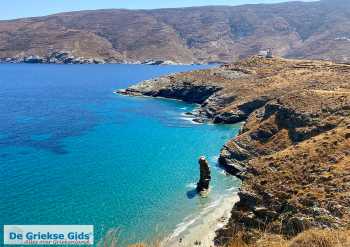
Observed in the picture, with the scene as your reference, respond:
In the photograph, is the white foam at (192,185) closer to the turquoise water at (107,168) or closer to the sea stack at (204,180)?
the turquoise water at (107,168)

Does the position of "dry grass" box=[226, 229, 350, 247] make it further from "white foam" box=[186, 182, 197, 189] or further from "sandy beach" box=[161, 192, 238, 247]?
"white foam" box=[186, 182, 197, 189]

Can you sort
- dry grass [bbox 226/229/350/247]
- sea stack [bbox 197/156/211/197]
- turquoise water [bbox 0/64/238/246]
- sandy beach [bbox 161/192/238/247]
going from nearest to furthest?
1. dry grass [bbox 226/229/350/247]
2. sandy beach [bbox 161/192/238/247]
3. turquoise water [bbox 0/64/238/246]
4. sea stack [bbox 197/156/211/197]

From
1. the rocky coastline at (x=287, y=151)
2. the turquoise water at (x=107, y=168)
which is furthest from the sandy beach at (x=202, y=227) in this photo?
the rocky coastline at (x=287, y=151)

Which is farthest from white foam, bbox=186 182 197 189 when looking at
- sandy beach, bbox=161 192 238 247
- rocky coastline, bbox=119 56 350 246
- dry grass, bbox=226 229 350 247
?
dry grass, bbox=226 229 350 247

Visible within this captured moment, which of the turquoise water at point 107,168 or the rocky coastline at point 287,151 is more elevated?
the rocky coastline at point 287,151

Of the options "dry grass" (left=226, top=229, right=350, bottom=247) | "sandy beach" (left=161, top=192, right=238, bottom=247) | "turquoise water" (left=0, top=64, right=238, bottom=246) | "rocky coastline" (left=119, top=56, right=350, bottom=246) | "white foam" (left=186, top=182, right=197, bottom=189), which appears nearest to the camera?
"dry grass" (left=226, top=229, right=350, bottom=247)

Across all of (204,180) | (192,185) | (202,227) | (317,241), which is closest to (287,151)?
(204,180)
